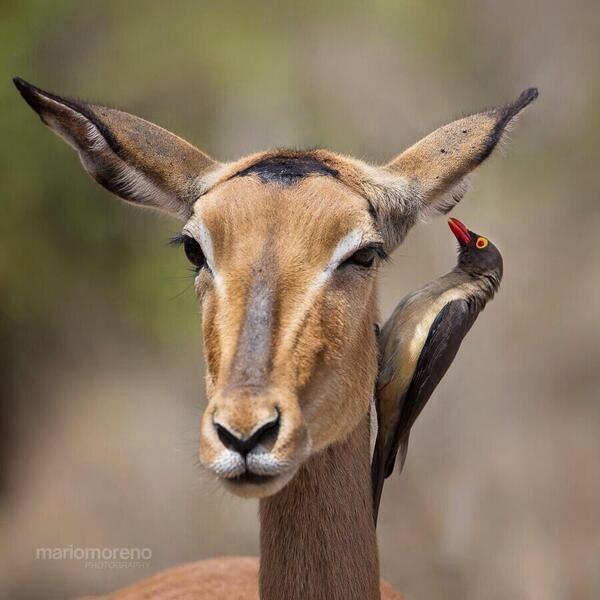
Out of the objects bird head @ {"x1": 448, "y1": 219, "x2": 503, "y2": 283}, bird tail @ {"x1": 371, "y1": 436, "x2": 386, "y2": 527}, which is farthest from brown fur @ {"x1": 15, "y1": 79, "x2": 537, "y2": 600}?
bird head @ {"x1": 448, "y1": 219, "x2": 503, "y2": 283}

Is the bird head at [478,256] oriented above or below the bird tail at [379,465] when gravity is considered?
above

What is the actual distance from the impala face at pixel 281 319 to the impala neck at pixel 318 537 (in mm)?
211

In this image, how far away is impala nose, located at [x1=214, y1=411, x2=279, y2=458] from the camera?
2.48 metres

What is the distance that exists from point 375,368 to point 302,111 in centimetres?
445

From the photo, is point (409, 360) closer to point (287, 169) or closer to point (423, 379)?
point (423, 379)

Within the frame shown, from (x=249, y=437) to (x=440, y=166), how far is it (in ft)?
4.68

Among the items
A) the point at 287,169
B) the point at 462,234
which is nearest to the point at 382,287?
the point at 462,234

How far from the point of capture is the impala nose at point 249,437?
8.13ft

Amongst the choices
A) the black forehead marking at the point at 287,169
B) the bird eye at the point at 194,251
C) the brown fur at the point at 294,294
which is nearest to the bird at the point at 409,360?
the brown fur at the point at 294,294

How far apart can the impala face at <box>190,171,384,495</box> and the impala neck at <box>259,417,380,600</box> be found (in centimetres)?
21

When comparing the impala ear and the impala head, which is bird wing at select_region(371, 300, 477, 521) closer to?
the impala head

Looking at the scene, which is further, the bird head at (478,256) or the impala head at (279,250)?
the bird head at (478,256)

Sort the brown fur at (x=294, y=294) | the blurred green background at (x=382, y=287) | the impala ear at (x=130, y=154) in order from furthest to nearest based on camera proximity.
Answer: the blurred green background at (x=382, y=287) < the impala ear at (x=130, y=154) < the brown fur at (x=294, y=294)

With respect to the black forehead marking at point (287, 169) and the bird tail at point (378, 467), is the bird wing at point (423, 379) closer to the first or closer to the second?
the bird tail at point (378, 467)
